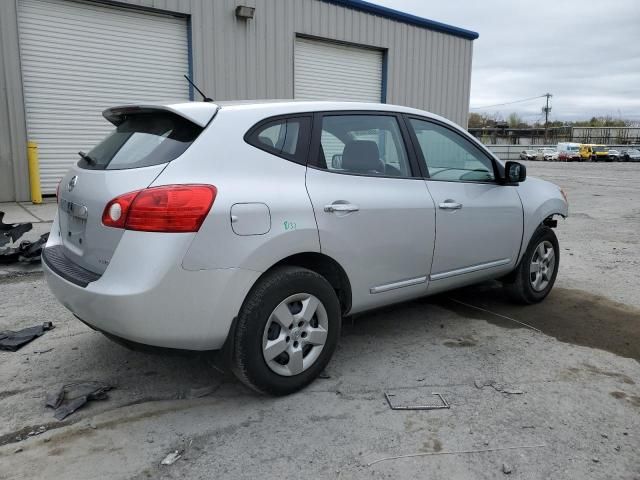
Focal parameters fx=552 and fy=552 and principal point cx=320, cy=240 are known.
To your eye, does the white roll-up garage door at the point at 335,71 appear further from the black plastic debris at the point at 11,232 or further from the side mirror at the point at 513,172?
the side mirror at the point at 513,172

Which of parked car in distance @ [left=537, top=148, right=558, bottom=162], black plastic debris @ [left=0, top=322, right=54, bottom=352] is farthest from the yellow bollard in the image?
parked car in distance @ [left=537, top=148, right=558, bottom=162]

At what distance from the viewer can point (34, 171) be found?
1082cm

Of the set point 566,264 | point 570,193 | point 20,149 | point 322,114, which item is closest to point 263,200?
point 322,114

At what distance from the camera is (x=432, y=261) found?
12.7ft

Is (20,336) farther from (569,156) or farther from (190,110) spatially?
(569,156)

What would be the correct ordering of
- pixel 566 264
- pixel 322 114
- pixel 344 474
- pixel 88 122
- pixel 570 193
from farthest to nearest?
pixel 570 193
pixel 88 122
pixel 566 264
pixel 322 114
pixel 344 474

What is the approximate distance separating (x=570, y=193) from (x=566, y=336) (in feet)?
45.6

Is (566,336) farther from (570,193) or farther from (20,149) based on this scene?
(570,193)

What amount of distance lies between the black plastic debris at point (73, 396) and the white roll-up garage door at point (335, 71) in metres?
11.5

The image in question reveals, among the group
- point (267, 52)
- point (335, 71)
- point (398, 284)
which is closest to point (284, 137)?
point (398, 284)

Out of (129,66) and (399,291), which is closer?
(399,291)

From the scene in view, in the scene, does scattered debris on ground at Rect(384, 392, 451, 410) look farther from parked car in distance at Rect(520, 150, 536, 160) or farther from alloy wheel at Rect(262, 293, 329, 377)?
parked car in distance at Rect(520, 150, 536, 160)

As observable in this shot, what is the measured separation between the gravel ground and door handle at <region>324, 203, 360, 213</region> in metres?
1.05

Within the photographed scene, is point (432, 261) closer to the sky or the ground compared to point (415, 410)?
closer to the sky
